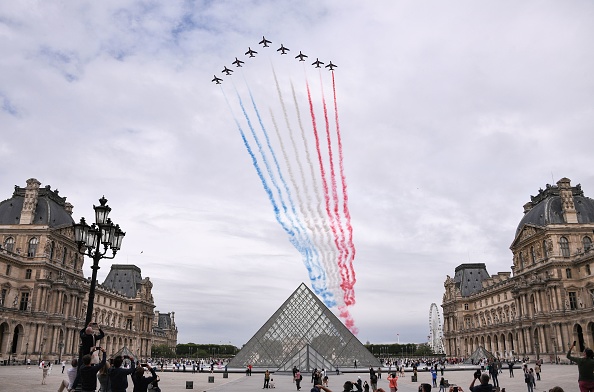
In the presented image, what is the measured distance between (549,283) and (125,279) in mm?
71922

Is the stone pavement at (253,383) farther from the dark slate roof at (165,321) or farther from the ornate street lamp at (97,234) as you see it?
the dark slate roof at (165,321)

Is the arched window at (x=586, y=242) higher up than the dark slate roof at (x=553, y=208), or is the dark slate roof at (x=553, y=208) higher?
the dark slate roof at (x=553, y=208)

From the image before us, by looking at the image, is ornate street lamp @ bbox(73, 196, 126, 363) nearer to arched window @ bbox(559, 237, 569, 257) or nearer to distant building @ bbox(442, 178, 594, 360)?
distant building @ bbox(442, 178, 594, 360)

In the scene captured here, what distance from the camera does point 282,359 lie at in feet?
153

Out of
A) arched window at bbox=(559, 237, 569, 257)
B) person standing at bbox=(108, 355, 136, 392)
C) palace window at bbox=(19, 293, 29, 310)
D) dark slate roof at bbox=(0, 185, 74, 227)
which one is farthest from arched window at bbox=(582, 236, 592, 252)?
palace window at bbox=(19, 293, 29, 310)

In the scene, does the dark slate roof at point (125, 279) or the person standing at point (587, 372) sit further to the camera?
the dark slate roof at point (125, 279)

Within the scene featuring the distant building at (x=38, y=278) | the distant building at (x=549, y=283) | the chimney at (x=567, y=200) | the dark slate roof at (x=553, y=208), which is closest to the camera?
the distant building at (x=38, y=278)

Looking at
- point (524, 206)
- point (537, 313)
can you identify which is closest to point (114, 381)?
point (537, 313)

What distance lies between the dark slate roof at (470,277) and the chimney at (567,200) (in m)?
33.2

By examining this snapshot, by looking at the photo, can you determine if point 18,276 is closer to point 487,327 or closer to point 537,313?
point 537,313

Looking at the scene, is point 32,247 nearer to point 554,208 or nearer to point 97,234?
point 97,234

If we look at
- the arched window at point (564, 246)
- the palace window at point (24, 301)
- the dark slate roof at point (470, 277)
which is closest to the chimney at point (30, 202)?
the palace window at point (24, 301)

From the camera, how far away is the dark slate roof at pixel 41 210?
187 ft

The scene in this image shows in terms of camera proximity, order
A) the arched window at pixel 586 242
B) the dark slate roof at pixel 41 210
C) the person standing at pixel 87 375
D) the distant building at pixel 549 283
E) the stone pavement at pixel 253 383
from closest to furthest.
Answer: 1. the person standing at pixel 87 375
2. the stone pavement at pixel 253 383
3. the distant building at pixel 549 283
4. the arched window at pixel 586 242
5. the dark slate roof at pixel 41 210
